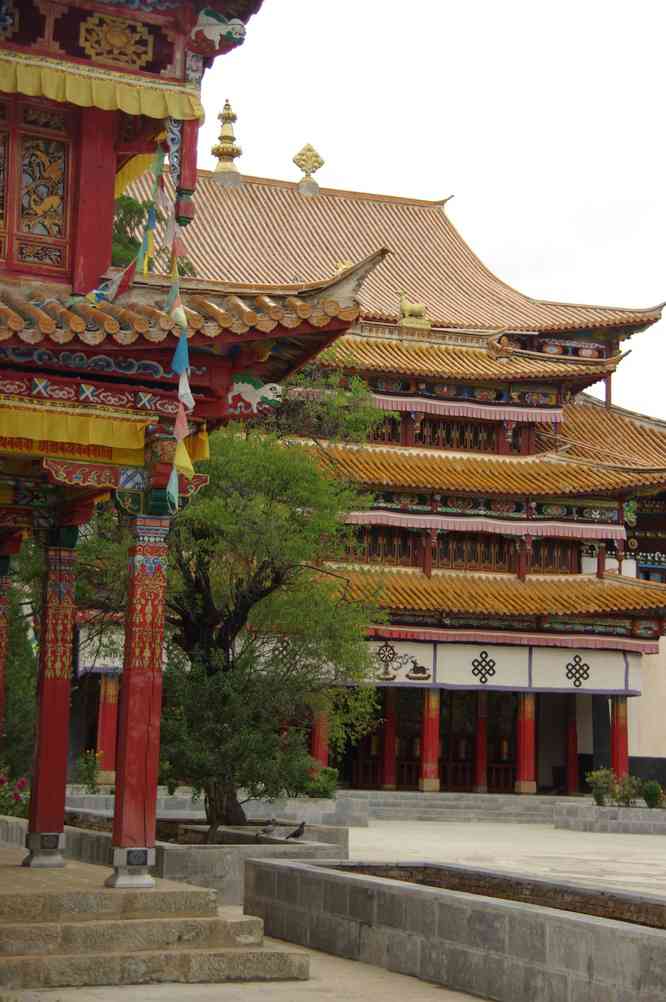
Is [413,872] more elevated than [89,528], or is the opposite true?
[89,528]

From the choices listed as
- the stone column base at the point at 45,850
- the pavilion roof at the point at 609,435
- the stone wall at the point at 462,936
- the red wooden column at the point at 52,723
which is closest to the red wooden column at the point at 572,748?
the pavilion roof at the point at 609,435

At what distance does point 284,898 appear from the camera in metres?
15.5

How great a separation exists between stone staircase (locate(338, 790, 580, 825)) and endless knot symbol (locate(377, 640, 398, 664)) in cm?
337

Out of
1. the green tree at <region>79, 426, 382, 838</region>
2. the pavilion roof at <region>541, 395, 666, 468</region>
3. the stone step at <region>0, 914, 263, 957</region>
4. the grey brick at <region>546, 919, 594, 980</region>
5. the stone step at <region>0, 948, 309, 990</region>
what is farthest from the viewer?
the pavilion roof at <region>541, 395, 666, 468</region>

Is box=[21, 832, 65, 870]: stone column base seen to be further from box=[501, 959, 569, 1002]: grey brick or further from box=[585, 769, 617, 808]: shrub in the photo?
box=[585, 769, 617, 808]: shrub

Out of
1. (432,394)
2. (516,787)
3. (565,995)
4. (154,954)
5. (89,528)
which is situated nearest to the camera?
(565,995)

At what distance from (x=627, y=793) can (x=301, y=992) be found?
2646 centimetres

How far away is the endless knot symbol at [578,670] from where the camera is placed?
4256 cm

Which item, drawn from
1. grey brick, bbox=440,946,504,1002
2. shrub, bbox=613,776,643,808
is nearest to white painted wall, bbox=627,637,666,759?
shrub, bbox=613,776,643,808

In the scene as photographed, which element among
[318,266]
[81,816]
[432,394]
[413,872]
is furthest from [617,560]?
[413,872]

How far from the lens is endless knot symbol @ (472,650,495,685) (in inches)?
1662

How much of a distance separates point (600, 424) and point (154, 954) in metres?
38.3

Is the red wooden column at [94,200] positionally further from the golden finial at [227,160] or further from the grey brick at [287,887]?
the golden finial at [227,160]

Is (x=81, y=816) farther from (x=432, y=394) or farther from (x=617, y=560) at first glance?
(x=617, y=560)
